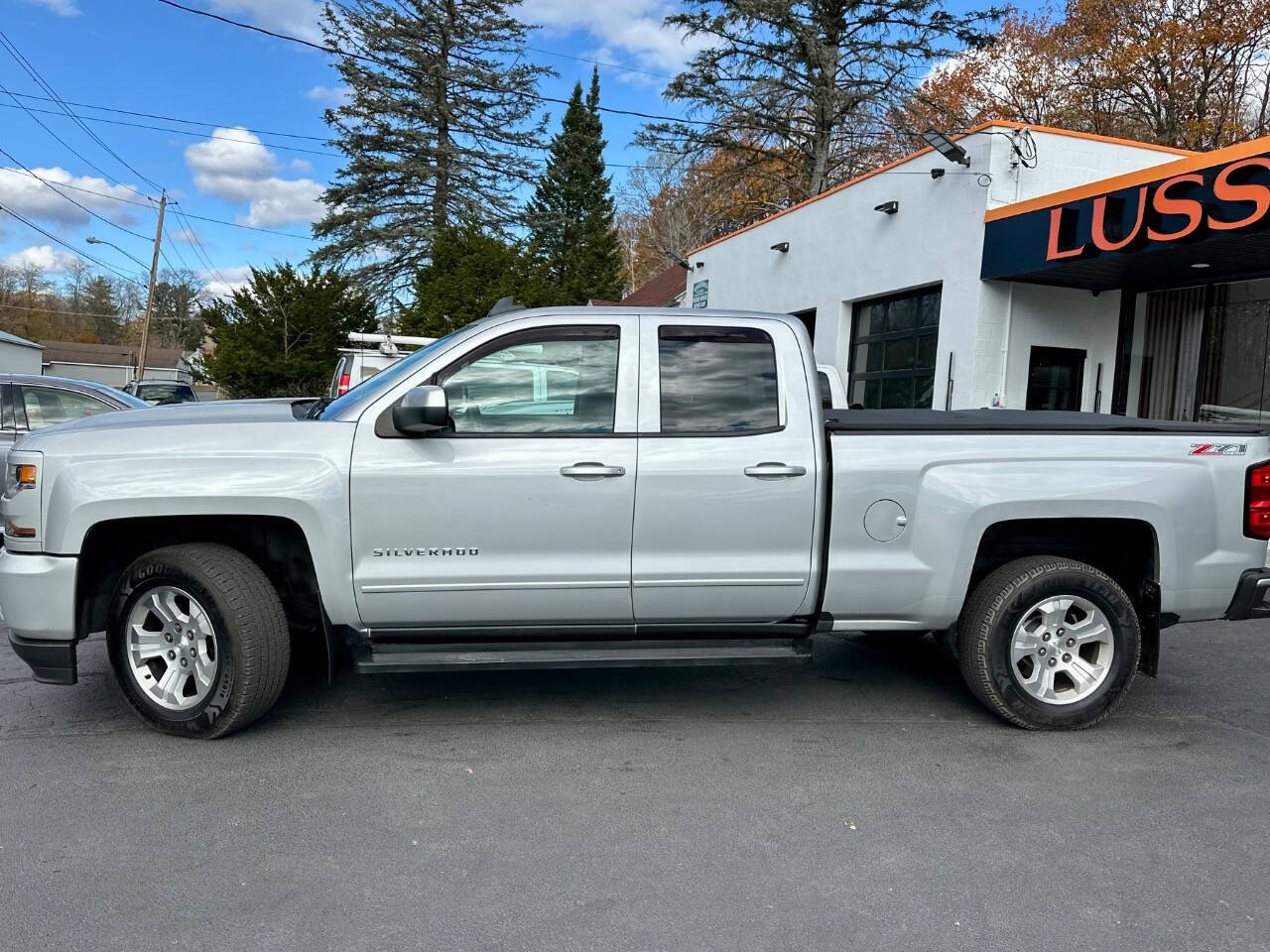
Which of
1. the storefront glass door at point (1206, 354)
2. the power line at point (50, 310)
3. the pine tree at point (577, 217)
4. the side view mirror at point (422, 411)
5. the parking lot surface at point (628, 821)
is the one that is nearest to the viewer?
the parking lot surface at point (628, 821)

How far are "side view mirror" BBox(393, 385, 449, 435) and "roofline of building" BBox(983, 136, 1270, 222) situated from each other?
8.44 m

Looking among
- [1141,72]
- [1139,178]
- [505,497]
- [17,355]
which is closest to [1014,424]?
[505,497]

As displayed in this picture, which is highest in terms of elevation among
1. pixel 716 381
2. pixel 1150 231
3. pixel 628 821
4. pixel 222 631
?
pixel 1150 231

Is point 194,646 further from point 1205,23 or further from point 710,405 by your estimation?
point 1205,23

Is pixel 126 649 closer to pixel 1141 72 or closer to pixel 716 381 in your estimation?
pixel 716 381

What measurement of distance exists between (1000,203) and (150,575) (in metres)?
11.3

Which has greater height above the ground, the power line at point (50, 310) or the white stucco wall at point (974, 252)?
the power line at point (50, 310)

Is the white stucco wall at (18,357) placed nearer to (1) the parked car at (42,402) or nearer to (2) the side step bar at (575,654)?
(1) the parked car at (42,402)

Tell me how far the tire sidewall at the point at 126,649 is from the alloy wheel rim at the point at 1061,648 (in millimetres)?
3592

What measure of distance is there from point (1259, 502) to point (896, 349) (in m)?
10.4

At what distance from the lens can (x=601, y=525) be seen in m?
4.25

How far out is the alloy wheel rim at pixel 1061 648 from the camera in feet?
14.9

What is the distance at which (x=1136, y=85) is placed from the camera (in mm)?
27703

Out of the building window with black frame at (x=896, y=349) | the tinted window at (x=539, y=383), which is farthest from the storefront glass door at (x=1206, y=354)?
the tinted window at (x=539, y=383)
